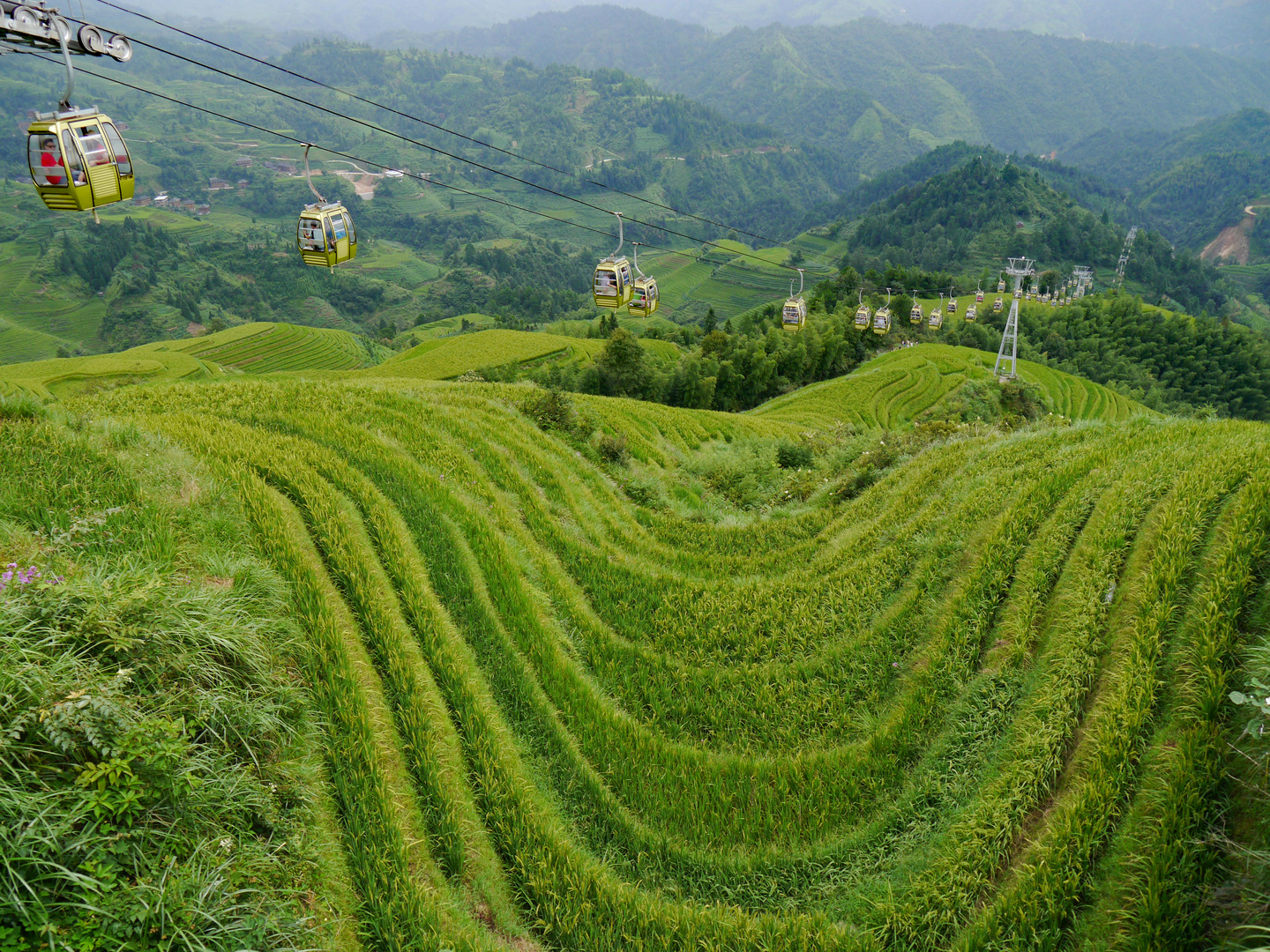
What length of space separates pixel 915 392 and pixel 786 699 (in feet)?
188

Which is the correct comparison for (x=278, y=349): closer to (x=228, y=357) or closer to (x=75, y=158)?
(x=228, y=357)

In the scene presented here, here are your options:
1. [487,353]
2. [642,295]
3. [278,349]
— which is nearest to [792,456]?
[642,295]

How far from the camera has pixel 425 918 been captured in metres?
5.88

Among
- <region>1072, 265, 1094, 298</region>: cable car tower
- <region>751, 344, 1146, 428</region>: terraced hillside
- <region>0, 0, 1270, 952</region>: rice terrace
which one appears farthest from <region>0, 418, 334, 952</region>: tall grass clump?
<region>1072, 265, 1094, 298</region>: cable car tower

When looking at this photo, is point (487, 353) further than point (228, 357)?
No

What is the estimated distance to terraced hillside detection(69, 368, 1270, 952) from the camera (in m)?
6.15

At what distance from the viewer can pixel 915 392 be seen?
199 ft

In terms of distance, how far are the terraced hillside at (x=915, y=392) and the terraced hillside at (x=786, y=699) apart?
3849 cm

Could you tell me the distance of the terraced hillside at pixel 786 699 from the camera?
20.2 ft

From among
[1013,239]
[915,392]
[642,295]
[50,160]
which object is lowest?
[915,392]

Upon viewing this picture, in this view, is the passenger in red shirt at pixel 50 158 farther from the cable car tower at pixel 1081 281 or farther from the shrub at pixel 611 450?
the cable car tower at pixel 1081 281

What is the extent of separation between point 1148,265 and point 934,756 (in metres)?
200

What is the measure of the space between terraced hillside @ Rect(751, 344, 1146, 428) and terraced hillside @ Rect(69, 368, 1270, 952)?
38491 millimetres

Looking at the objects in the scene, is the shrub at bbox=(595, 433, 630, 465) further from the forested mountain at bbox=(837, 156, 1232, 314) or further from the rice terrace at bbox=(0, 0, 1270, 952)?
the forested mountain at bbox=(837, 156, 1232, 314)
